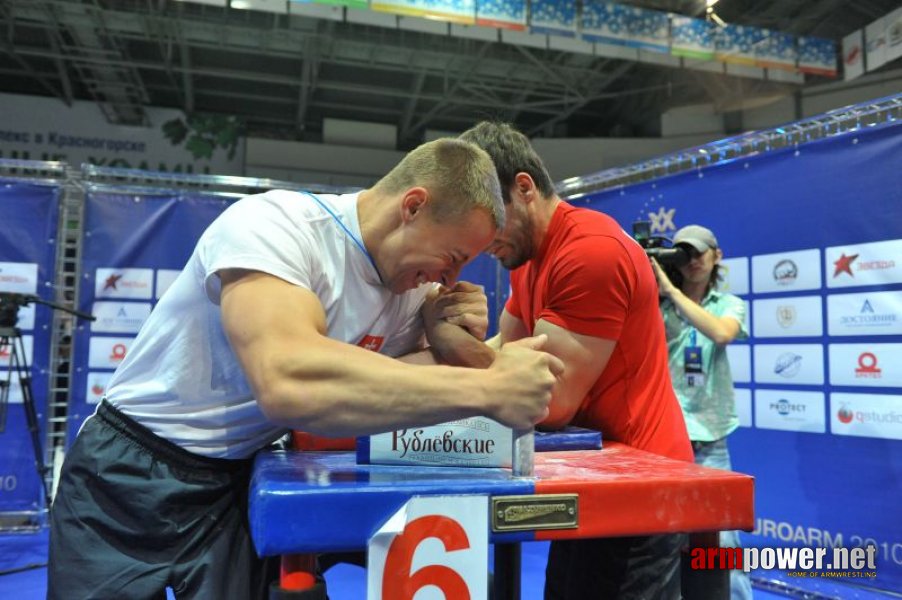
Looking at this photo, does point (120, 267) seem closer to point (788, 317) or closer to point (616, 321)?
point (616, 321)

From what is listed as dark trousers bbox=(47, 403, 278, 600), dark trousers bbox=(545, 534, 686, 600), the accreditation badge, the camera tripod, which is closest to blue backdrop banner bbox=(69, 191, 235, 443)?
the camera tripod

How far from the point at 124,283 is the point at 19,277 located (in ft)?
1.93

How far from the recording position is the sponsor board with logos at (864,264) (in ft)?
9.43

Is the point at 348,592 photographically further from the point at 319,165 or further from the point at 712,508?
the point at 319,165

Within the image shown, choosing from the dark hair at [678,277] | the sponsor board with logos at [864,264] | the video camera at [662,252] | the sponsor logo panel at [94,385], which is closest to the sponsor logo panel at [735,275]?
the sponsor board with logos at [864,264]

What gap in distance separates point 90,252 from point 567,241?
3805 millimetres

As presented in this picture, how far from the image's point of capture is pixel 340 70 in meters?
9.78

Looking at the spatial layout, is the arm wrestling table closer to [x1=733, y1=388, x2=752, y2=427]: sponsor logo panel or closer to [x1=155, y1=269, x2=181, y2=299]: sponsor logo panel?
[x1=733, y1=388, x2=752, y2=427]: sponsor logo panel

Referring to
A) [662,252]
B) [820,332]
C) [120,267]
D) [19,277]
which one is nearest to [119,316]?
[120,267]

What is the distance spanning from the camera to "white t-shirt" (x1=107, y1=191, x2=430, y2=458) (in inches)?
42.8

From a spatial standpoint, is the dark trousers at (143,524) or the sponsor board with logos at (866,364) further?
the sponsor board with logos at (866,364)

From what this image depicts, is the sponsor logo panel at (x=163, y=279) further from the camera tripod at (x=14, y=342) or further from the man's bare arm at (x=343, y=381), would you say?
the man's bare arm at (x=343, y=381)

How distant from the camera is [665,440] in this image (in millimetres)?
1413

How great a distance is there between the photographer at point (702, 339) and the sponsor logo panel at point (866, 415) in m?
0.63
